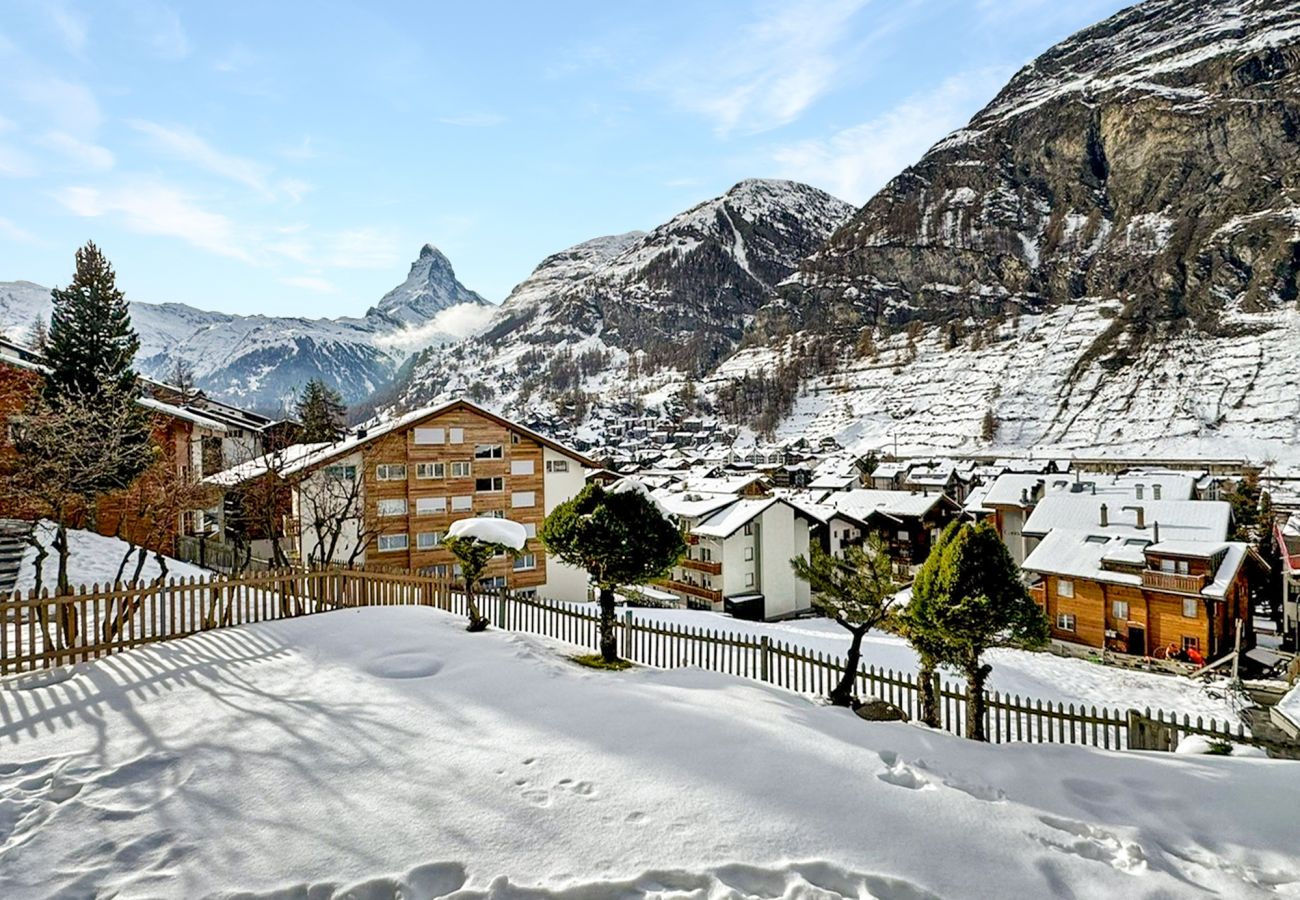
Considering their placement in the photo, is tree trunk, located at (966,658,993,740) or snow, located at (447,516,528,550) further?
snow, located at (447,516,528,550)

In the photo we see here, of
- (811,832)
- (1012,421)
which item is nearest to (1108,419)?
(1012,421)

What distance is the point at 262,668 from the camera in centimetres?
931

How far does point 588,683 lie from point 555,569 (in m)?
25.3

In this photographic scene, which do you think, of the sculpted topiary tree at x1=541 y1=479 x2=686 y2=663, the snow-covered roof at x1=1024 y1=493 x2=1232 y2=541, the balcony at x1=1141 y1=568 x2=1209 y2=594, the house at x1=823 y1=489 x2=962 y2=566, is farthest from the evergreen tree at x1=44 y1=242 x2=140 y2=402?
the snow-covered roof at x1=1024 y1=493 x2=1232 y2=541

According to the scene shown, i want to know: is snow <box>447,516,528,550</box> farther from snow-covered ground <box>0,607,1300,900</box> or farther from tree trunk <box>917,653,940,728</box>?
tree trunk <box>917,653,940,728</box>

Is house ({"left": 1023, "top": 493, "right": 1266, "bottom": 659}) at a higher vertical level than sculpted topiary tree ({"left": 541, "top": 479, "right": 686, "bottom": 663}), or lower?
lower

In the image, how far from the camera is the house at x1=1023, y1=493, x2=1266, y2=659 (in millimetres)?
29531

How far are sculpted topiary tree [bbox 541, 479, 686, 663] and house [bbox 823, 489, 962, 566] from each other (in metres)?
42.2

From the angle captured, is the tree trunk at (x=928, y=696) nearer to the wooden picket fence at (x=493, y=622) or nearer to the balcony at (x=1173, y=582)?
the wooden picket fence at (x=493, y=622)

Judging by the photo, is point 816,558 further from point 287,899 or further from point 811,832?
point 287,899

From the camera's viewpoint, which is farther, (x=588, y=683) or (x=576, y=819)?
(x=588, y=683)

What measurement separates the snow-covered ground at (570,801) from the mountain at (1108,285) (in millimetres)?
118457

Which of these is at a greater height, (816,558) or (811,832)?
(816,558)

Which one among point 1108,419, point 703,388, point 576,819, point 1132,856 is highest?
point 703,388
